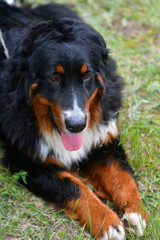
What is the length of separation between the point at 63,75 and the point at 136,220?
135 centimetres

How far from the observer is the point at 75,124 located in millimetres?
2797

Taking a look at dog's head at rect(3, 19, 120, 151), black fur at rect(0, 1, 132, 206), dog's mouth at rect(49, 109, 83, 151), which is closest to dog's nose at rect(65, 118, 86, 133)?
dog's head at rect(3, 19, 120, 151)

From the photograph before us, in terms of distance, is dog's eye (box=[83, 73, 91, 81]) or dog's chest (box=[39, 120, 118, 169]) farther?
dog's chest (box=[39, 120, 118, 169])

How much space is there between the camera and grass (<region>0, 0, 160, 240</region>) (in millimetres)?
3016

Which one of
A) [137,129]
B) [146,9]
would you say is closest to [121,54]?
[146,9]

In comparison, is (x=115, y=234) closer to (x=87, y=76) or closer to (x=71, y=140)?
(x=71, y=140)

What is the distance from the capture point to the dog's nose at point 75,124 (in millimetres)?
2786

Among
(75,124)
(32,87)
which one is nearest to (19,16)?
(32,87)

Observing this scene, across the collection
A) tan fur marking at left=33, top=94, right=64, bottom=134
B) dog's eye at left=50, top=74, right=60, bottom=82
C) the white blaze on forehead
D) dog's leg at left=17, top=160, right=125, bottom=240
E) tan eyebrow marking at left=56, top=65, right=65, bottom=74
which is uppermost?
tan eyebrow marking at left=56, top=65, right=65, bottom=74

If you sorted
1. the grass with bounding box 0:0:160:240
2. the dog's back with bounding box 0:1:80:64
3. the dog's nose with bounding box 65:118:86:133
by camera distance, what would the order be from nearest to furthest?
the dog's nose with bounding box 65:118:86:133
the grass with bounding box 0:0:160:240
the dog's back with bounding box 0:1:80:64

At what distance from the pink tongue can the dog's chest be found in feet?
0.47

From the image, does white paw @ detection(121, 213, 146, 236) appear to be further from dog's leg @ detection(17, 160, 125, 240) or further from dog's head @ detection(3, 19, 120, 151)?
dog's head @ detection(3, 19, 120, 151)

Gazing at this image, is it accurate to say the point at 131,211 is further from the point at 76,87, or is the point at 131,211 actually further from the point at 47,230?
the point at 76,87

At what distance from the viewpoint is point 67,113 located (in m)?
2.79
